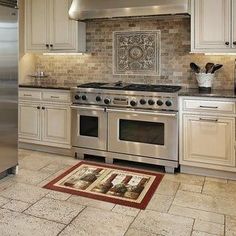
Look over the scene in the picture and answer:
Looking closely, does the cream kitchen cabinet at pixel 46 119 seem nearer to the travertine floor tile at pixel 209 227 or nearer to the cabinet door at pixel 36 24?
the cabinet door at pixel 36 24

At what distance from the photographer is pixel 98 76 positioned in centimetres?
490

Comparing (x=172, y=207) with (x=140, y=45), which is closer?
(x=172, y=207)

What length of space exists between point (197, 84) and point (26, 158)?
2505 millimetres

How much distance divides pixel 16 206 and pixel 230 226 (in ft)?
6.16

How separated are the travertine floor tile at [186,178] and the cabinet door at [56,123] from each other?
1.52m

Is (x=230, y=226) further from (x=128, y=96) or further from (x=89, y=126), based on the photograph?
(x=89, y=126)

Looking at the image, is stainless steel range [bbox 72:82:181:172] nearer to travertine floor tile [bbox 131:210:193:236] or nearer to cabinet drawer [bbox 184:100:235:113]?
cabinet drawer [bbox 184:100:235:113]

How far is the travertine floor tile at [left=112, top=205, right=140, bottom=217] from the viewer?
292cm

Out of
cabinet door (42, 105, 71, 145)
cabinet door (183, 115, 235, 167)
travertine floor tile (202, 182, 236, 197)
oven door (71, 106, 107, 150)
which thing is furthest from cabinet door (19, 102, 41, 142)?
travertine floor tile (202, 182, 236, 197)

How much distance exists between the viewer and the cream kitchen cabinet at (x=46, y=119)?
14.9 ft

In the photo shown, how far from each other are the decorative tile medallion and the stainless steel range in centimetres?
32

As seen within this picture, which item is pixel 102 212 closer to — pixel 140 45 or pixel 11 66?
pixel 11 66

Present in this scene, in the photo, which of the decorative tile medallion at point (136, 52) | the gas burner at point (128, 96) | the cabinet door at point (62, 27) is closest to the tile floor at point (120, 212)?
the gas burner at point (128, 96)

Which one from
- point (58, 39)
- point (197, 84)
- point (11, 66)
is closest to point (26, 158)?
point (11, 66)
